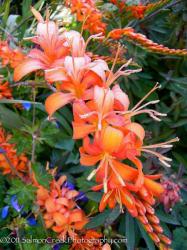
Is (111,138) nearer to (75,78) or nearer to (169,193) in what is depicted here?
(75,78)

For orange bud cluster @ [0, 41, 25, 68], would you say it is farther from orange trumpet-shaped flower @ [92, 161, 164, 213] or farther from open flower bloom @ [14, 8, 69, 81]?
orange trumpet-shaped flower @ [92, 161, 164, 213]

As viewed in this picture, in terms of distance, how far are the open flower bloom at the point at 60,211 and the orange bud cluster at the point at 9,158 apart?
0.29ft

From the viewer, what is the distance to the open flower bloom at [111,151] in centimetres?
54

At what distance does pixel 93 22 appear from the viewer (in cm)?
98

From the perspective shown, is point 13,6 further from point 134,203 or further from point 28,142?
point 134,203

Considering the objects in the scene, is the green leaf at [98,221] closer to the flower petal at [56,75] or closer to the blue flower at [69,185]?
the blue flower at [69,185]

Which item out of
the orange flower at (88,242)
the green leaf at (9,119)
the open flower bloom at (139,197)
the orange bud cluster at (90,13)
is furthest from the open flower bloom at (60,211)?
the orange bud cluster at (90,13)

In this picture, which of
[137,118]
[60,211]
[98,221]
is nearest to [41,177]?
[60,211]

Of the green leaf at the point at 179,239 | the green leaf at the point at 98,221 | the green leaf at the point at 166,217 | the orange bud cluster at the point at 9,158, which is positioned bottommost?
the green leaf at the point at 179,239

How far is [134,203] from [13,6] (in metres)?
1.26

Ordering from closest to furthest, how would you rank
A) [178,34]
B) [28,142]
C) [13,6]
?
[28,142]
[178,34]
[13,6]

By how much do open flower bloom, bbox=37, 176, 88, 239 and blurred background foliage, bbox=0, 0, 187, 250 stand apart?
4 cm

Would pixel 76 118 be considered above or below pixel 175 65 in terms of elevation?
above

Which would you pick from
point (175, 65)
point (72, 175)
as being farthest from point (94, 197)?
point (175, 65)
